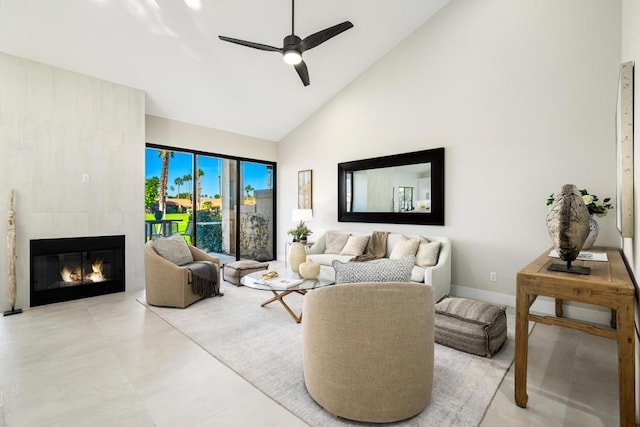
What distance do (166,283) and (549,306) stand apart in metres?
4.60

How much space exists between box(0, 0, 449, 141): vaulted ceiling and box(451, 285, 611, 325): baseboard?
139 inches

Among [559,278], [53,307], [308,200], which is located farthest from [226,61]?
[559,278]

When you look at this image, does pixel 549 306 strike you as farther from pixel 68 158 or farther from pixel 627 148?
pixel 68 158

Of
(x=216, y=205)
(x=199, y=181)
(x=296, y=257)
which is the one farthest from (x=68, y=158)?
(x=296, y=257)

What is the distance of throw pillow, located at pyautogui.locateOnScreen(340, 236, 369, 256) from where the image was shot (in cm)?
477

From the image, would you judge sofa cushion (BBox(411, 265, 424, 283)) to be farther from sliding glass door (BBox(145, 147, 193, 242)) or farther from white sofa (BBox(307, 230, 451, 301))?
sliding glass door (BBox(145, 147, 193, 242))

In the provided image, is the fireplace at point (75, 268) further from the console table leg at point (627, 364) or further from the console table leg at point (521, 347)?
the console table leg at point (627, 364)

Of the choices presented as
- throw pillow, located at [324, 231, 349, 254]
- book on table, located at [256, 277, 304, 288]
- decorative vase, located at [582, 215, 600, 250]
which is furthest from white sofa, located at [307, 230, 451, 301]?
decorative vase, located at [582, 215, 600, 250]

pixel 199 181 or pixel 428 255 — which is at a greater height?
pixel 199 181

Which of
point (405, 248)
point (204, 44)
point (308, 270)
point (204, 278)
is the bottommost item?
point (204, 278)

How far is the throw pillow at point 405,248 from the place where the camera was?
13.5 feet

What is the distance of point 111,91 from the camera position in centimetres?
422

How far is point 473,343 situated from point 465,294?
1.76 meters

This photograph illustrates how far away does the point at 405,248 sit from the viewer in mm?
4176
